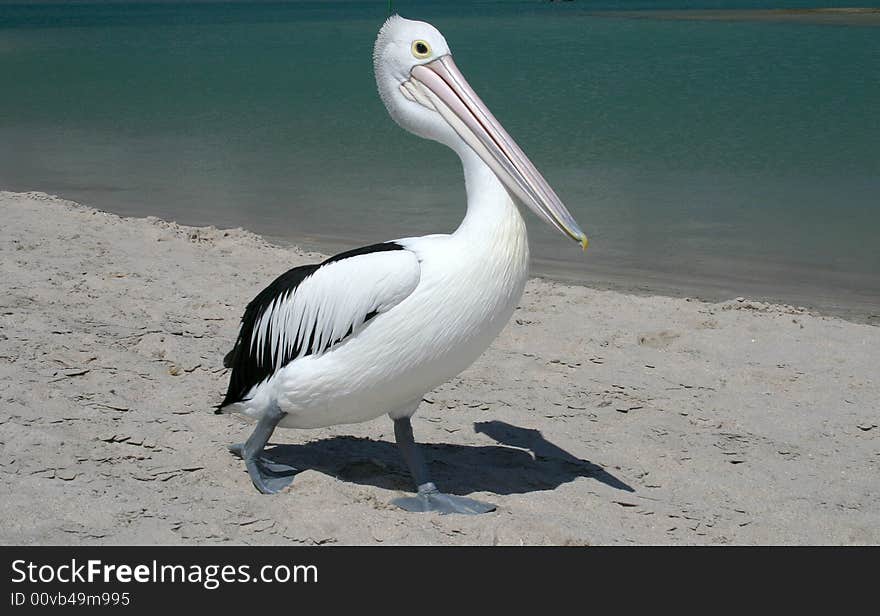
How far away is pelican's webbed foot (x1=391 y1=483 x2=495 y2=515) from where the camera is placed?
3.17 meters

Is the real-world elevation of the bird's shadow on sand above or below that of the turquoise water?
below

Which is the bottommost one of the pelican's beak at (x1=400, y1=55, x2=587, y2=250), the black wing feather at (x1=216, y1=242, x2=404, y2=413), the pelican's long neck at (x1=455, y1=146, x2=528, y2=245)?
the black wing feather at (x1=216, y1=242, x2=404, y2=413)

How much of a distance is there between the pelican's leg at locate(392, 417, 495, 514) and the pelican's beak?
33.1 inches

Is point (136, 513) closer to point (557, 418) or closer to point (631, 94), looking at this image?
point (557, 418)

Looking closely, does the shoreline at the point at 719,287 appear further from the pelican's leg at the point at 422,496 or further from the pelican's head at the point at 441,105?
the pelican's head at the point at 441,105

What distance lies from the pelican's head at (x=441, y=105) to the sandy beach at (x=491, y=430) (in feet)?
3.37

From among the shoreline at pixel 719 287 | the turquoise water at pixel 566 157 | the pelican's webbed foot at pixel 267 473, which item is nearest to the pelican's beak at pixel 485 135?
the pelican's webbed foot at pixel 267 473

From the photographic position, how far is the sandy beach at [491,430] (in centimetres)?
306

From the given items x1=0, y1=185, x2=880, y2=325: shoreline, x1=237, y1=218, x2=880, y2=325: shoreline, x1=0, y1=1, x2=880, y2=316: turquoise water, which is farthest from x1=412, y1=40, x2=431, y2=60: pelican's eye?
x1=0, y1=1, x2=880, y2=316: turquoise water

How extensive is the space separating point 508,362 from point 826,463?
4.88ft

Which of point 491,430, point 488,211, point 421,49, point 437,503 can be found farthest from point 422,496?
point 421,49

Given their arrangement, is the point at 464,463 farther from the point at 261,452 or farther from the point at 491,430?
the point at 261,452

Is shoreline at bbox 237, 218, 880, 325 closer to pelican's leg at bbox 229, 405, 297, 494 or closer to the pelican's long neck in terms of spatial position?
the pelican's long neck

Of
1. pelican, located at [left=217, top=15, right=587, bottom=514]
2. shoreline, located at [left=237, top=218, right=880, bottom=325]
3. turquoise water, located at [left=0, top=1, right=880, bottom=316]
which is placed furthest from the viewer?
turquoise water, located at [left=0, top=1, right=880, bottom=316]
